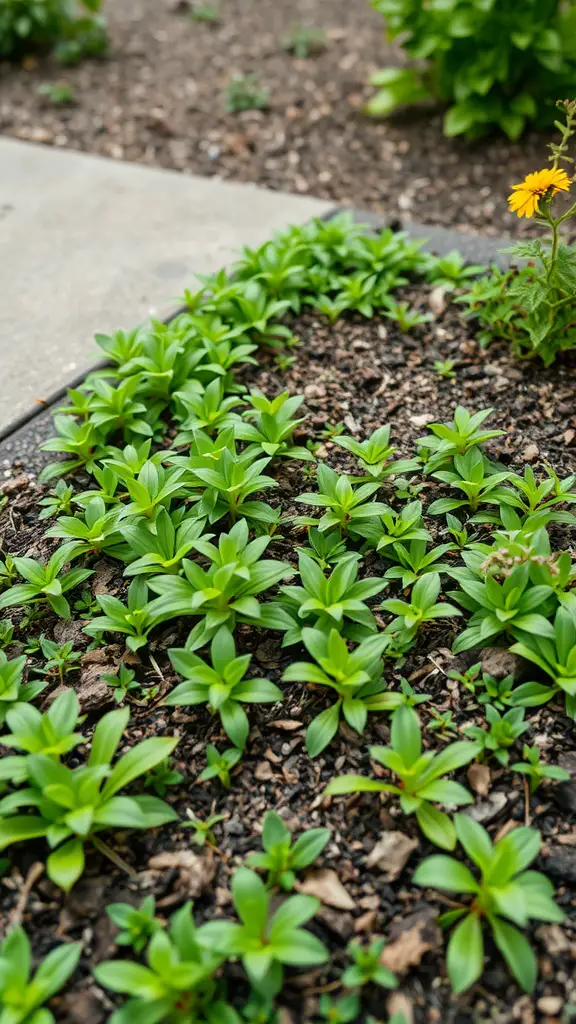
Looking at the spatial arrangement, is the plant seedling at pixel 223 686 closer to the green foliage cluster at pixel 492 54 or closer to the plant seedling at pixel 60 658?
the plant seedling at pixel 60 658

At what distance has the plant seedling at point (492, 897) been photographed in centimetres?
146

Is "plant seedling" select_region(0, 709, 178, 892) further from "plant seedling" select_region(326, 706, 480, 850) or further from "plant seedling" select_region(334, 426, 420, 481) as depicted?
"plant seedling" select_region(334, 426, 420, 481)

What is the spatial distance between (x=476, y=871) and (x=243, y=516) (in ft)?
3.66

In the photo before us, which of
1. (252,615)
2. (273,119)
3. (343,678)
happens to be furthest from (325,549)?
(273,119)

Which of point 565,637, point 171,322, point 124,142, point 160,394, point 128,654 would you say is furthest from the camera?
point 124,142

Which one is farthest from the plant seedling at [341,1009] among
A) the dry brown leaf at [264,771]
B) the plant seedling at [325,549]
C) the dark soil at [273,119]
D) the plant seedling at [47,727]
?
the dark soil at [273,119]

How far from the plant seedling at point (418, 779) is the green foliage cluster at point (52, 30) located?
4820mm

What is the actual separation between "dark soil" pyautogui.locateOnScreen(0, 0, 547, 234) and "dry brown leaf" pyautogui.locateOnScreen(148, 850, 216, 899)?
3.26 metres

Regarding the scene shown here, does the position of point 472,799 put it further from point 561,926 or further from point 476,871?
point 561,926

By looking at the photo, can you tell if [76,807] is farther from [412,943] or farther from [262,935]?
[412,943]

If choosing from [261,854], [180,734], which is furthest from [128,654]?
[261,854]

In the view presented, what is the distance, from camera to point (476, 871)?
164cm

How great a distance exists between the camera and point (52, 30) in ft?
17.5

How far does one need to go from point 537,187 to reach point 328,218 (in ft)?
5.10
